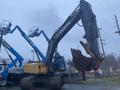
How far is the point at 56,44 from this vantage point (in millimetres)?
28500

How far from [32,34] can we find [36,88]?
19.6 m

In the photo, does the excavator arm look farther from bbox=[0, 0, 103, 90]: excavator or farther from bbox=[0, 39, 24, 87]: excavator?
bbox=[0, 39, 24, 87]: excavator

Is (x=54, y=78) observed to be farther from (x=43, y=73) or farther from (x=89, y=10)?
(x=89, y=10)

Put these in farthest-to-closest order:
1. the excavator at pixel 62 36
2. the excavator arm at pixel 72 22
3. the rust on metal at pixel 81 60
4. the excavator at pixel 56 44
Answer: the excavator arm at pixel 72 22, the excavator at pixel 56 44, the excavator at pixel 62 36, the rust on metal at pixel 81 60

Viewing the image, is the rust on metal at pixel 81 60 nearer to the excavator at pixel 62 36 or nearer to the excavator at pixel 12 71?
the excavator at pixel 62 36

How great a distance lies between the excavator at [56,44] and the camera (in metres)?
23.2

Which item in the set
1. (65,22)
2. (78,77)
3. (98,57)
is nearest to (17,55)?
(78,77)

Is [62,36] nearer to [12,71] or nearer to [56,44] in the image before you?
[56,44]

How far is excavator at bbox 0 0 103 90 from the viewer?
76.3 feet

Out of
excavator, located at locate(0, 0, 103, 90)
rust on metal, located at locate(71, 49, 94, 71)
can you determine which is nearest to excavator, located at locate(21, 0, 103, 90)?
excavator, located at locate(0, 0, 103, 90)

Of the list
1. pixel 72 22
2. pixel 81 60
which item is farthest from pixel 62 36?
pixel 81 60

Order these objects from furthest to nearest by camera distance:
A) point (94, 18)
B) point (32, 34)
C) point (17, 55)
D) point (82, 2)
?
1. point (32, 34)
2. point (17, 55)
3. point (82, 2)
4. point (94, 18)

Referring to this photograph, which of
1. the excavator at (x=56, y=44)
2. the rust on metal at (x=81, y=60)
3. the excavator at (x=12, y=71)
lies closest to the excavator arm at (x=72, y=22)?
the excavator at (x=56, y=44)

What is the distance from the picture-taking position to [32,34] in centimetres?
4525
